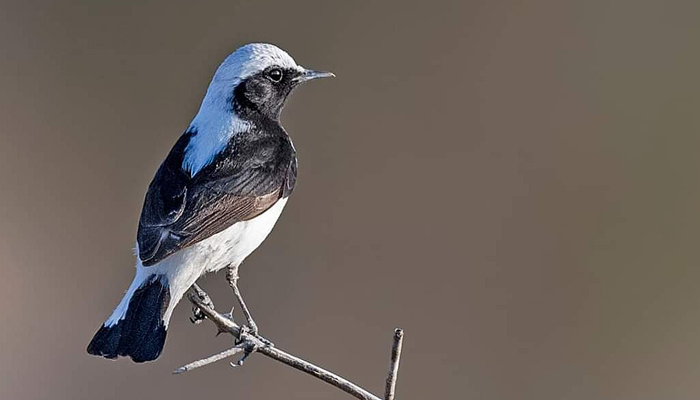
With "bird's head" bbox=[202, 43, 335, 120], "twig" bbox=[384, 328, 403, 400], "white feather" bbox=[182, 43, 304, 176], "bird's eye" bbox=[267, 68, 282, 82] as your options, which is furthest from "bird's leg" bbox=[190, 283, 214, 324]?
"twig" bbox=[384, 328, 403, 400]

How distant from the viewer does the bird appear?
3.56 meters

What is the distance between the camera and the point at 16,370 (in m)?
6.71

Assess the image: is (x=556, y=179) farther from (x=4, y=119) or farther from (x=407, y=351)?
(x=4, y=119)

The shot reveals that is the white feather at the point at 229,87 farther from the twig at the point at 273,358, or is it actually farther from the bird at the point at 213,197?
the twig at the point at 273,358

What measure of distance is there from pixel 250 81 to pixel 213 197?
0.68 meters

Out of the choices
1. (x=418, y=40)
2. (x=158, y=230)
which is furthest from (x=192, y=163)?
(x=418, y=40)

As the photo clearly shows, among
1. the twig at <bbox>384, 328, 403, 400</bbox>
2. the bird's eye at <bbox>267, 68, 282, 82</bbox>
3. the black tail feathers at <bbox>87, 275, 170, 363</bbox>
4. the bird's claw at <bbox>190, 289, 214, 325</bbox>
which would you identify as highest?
the bird's eye at <bbox>267, 68, 282, 82</bbox>

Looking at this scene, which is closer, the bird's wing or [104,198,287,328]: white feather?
the bird's wing

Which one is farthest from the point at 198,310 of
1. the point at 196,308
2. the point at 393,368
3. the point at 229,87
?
the point at 393,368

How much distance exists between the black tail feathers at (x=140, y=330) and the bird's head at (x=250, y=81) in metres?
0.88

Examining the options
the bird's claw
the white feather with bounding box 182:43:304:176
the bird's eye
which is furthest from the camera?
the bird's eye

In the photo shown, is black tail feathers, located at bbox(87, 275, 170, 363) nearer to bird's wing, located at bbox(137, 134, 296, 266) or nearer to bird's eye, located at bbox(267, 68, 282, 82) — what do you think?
bird's wing, located at bbox(137, 134, 296, 266)

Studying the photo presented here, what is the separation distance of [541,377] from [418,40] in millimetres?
3480

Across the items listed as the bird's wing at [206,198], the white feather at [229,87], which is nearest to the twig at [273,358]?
the bird's wing at [206,198]
